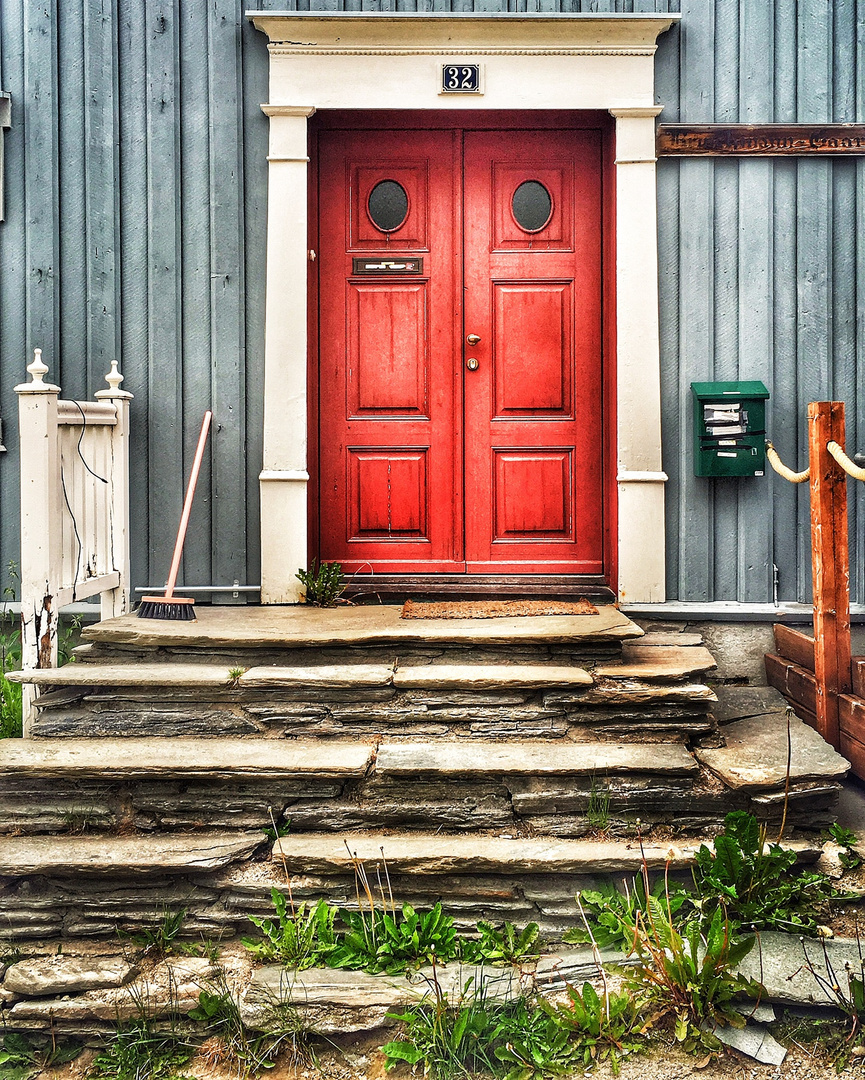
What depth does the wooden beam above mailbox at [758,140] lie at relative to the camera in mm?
4316

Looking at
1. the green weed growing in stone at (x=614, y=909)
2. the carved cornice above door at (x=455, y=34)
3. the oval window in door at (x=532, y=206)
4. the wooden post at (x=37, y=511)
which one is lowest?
the green weed growing in stone at (x=614, y=909)

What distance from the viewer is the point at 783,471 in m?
3.79

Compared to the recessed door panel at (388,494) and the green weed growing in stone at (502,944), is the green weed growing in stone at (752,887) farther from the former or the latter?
the recessed door panel at (388,494)

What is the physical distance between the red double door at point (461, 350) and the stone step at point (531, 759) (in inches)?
62.7

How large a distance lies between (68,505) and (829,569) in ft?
10.6

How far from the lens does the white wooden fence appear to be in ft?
11.6

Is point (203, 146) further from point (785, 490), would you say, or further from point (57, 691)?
point (785, 490)

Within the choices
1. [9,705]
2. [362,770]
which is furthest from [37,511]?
[362,770]

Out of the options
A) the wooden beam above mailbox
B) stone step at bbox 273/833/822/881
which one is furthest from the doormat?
the wooden beam above mailbox

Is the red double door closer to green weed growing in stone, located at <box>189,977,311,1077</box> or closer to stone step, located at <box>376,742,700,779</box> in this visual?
stone step, located at <box>376,742,700,779</box>

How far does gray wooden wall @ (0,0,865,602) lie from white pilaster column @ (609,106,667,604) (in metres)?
0.10

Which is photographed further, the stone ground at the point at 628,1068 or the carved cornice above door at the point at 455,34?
the carved cornice above door at the point at 455,34

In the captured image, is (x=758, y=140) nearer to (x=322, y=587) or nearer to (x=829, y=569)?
(x=829, y=569)

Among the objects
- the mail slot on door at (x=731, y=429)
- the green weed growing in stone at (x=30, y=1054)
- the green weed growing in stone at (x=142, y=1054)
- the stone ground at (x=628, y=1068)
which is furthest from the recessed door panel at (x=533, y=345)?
the green weed growing in stone at (x=30, y=1054)
